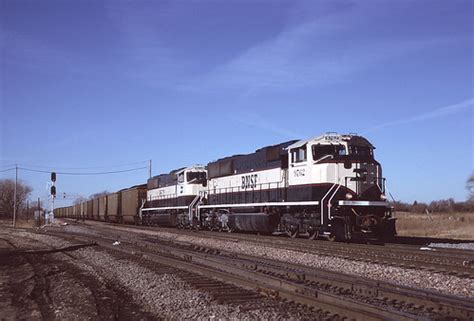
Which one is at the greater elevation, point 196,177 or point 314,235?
point 196,177

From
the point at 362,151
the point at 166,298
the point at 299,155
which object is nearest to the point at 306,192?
the point at 299,155

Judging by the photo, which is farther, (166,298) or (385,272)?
(385,272)

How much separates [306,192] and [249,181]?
19.7ft

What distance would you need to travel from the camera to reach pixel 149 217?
135ft

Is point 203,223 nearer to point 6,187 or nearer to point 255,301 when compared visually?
point 255,301

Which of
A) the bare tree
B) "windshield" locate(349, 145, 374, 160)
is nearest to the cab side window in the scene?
"windshield" locate(349, 145, 374, 160)

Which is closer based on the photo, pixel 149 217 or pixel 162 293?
pixel 162 293

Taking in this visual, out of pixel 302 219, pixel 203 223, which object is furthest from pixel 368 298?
pixel 203 223

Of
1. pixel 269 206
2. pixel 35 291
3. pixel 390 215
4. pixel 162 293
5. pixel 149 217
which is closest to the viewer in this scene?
pixel 162 293

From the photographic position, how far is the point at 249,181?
2547cm

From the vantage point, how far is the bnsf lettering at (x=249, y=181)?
24844 millimetres

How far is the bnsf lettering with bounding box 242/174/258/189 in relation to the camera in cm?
2484

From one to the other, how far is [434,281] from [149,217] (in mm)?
33009

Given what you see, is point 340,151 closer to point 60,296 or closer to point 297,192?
point 297,192
